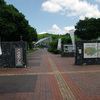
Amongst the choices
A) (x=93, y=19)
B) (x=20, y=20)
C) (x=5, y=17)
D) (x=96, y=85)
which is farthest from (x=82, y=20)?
(x=96, y=85)

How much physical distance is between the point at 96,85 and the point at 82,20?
2516 inches

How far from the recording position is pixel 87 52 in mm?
12172

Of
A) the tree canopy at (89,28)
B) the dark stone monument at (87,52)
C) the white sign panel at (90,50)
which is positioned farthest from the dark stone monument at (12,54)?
the tree canopy at (89,28)

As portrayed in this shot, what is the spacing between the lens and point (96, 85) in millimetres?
6117

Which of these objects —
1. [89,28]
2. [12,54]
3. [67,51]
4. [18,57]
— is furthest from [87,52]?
[89,28]

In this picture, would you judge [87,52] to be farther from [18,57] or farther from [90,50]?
[18,57]

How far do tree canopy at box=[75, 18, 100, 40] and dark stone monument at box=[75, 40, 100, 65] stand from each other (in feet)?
156

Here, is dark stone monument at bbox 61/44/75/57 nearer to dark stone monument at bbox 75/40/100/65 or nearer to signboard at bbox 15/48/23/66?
dark stone monument at bbox 75/40/100/65

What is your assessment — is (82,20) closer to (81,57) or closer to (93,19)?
(93,19)

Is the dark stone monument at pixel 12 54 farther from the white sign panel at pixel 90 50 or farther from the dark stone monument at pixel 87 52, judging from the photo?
the white sign panel at pixel 90 50

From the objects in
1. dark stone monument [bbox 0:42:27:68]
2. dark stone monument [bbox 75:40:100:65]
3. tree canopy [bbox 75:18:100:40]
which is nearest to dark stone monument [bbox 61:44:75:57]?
dark stone monument [bbox 75:40:100:65]

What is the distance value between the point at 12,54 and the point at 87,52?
20.4 feet

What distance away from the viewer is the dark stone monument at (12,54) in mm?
11008

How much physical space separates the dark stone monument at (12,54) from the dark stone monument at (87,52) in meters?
4.59
